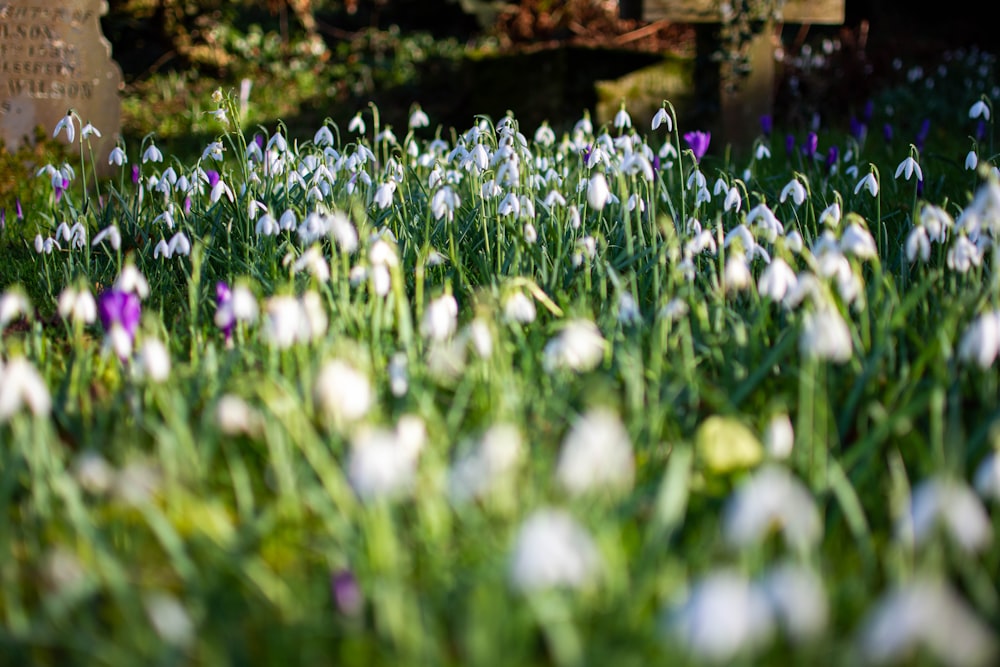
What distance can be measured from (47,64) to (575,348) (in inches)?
214

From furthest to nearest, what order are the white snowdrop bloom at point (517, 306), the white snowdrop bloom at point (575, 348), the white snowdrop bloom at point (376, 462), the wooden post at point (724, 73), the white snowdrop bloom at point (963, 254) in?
the wooden post at point (724, 73) < the white snowdrop bloom at point (963, 254) < the white snowdrop bloom at point (517, 306) < the white snowdrop bloom at point (575, 348) < the white snowdrop bloom at point (376, 462)

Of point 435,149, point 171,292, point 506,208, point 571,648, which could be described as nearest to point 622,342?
point 506,208

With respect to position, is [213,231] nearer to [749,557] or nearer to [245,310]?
[245,310]

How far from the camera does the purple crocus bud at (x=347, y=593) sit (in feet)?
4.16

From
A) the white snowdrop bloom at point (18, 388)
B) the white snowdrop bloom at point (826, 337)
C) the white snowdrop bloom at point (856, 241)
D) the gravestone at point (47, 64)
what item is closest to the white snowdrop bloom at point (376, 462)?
the white snowdrop bloom at point (18, 388)

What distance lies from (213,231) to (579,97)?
4909 mm

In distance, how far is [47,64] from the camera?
5.73 metres

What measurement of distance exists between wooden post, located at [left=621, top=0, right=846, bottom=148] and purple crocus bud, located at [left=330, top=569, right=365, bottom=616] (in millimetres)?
5268

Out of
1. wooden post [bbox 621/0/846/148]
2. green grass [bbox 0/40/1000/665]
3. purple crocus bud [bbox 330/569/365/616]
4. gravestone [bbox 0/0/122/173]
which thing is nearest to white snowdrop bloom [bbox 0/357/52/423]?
green grass [bbox 0/40/1000/665]

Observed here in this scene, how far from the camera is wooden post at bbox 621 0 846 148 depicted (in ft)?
19.7

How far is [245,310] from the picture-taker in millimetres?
1717

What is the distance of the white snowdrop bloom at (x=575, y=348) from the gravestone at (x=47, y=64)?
454cm

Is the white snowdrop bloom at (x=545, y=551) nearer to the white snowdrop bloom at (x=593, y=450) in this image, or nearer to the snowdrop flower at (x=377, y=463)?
the white snowdrop bloom at (x=593, y=450)

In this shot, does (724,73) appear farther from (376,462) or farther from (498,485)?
(376,462)
